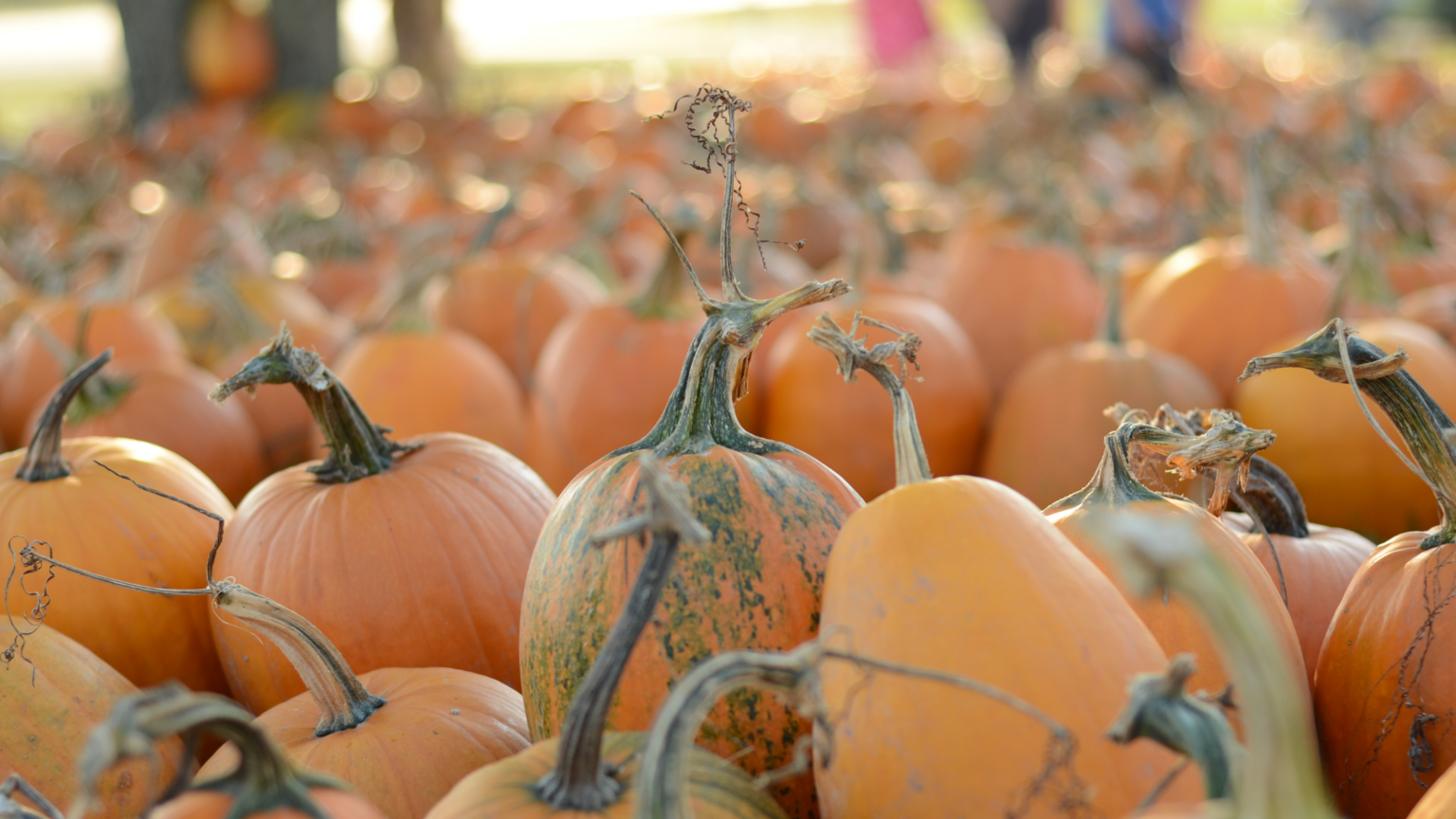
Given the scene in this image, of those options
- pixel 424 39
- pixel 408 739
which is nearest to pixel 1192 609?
pixel 408 739

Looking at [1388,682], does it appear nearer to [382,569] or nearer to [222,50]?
[382,569]

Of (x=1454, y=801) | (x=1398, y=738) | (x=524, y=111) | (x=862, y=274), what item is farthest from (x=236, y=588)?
(x=524, y=111)

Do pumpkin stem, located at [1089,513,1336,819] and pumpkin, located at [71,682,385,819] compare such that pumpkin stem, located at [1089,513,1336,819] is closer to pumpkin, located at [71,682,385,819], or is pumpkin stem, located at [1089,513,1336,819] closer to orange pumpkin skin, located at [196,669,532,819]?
pumpkin, located at [71,682,385,819]

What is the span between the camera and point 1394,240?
357cm

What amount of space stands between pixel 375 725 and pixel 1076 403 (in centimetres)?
163

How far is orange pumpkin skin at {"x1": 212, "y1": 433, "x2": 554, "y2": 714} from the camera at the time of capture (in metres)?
1.72

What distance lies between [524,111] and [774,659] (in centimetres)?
939

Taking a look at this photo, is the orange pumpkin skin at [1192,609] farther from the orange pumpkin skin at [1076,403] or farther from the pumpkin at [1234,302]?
the pumpkin at [1234,302]

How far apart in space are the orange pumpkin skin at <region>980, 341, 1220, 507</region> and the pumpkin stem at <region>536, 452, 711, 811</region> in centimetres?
165

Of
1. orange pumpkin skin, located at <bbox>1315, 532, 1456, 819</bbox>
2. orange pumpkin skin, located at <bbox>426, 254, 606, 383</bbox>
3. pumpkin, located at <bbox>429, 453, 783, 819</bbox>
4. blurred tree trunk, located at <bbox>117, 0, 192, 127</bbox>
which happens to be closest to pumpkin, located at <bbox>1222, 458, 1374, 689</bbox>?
orange pumpkin skin, located at <bbox>1315, 532, 1456, 819</bbox>

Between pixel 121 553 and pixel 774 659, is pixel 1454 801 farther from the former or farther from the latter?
pixel 121 553

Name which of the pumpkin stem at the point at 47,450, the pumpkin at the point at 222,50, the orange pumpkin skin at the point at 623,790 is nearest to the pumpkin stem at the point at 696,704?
the orange pumpkin skin at the point at 623,790

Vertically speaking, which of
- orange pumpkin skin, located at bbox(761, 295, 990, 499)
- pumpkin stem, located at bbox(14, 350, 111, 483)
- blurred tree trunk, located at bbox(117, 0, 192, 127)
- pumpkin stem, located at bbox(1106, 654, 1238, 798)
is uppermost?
blurred tree trunk, located at bbox(117, 0, 192, 127)

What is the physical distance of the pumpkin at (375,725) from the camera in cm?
127
